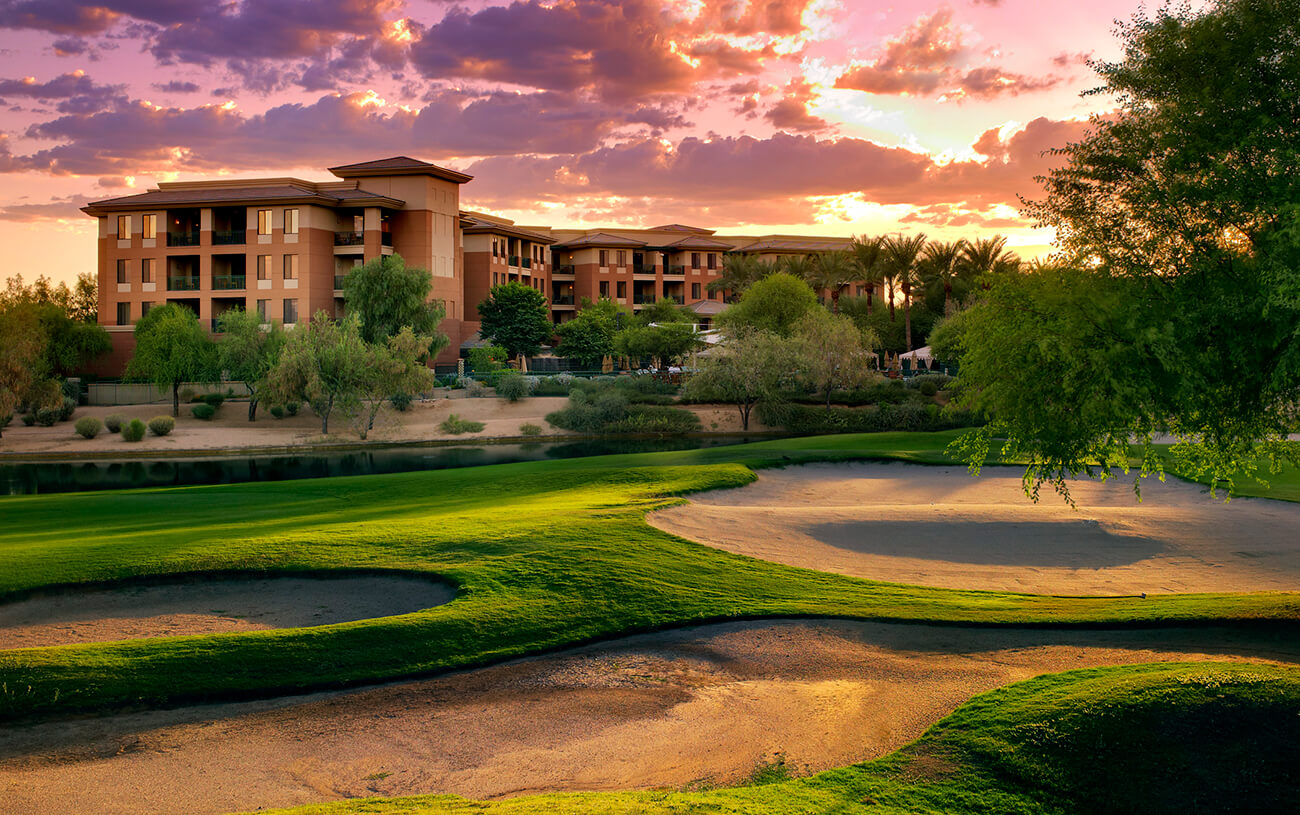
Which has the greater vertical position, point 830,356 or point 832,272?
→ point 832,272

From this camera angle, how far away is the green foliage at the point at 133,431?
152 feet

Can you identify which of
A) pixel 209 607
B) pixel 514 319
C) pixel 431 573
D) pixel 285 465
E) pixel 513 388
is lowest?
pixel 285 465

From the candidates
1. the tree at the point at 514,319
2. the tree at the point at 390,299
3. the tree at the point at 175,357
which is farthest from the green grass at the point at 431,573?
the tree at the point at 514,319

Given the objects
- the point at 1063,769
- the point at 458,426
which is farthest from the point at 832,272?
the point at 1063,769

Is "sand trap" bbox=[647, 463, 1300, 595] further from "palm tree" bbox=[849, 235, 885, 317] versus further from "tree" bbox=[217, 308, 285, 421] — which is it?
"palm tree" bbox=[849, 235, 885, 317]

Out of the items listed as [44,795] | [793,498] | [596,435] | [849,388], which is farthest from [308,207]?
[44,795]

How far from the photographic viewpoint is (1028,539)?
55.0 feet

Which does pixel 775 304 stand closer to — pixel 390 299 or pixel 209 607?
pixel 390 299

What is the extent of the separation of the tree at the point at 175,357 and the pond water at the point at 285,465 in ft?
40.8

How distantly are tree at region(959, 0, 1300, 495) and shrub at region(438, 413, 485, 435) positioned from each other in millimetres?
42526

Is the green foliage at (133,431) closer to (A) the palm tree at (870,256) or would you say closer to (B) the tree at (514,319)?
(B) the tree at (514,319)

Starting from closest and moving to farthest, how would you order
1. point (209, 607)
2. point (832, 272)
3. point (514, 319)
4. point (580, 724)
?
point (580, 724) → point (209, 607) → point (514, 319) → point (832, 272)

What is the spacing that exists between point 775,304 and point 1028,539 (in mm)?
52160

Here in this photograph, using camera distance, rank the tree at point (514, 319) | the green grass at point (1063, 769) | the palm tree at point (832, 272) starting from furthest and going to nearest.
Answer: the palm tree at point (832, 272) < the tree at point (514, 319) < the green grass at point (1063, 769)
